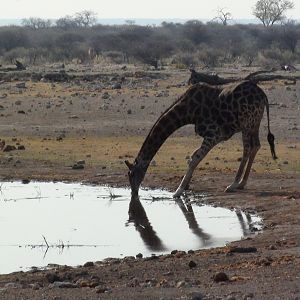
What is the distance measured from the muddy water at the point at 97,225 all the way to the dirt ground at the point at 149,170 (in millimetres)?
535

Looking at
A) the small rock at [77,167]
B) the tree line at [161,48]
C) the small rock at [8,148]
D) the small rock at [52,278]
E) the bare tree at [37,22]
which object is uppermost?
the small rock at [52,278]

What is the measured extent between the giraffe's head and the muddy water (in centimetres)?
17

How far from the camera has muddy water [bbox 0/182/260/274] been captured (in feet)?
36.2

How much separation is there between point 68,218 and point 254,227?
99.1 inches

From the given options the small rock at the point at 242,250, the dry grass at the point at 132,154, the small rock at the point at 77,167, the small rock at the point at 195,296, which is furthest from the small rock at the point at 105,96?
the small rock at the point at 195,296

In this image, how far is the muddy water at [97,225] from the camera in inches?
435

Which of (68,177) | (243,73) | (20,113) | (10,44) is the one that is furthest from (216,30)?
(68,177)

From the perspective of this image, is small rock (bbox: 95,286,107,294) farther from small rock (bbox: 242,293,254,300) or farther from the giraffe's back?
the giraffe's back

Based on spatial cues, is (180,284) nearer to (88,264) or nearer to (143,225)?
(88,264)

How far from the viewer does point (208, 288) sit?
26.5 ft

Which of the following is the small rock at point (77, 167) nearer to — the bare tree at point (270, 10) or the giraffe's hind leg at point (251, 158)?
the giraffe's hind leg at point (251, 158)

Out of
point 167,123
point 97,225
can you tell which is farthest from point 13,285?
point 167,123

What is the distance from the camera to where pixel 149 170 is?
17.4m

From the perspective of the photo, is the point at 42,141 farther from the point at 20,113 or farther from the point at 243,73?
the point at 243,73
